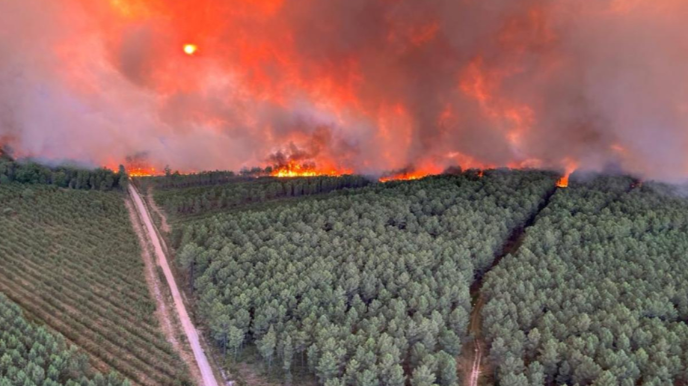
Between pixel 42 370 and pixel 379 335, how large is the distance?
77.0 ft

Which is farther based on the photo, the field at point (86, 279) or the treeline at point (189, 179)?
the treeline at point (189, 179)

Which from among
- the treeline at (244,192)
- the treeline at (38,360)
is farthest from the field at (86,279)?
the treeline at (244,192)

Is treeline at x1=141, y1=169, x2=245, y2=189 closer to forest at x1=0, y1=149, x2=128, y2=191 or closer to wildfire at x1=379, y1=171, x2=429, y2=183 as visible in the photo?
forest at x1=0, y1=149, x2=128, y2=191

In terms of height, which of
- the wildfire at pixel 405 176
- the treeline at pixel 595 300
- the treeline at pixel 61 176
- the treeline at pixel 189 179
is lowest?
the treeline at pixel 595 300

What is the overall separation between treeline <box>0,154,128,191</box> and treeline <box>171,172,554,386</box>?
24.1 m

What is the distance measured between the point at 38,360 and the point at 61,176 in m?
51.9

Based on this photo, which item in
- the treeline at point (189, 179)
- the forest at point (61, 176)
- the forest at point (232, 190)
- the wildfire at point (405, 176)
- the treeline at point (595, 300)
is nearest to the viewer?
the treeline at point (595, 300)

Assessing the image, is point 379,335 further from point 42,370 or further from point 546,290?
point 42,370

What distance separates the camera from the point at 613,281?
5425 centimetres

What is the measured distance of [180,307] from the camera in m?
54.7

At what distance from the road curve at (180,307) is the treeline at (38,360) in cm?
670

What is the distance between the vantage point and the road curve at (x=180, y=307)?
45681mm

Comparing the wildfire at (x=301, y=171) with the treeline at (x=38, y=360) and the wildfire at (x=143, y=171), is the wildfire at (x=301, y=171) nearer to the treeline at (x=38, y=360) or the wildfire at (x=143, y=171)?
the wildfire at (x=143, y=171)

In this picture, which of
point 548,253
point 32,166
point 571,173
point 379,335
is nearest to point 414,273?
point 379,335
